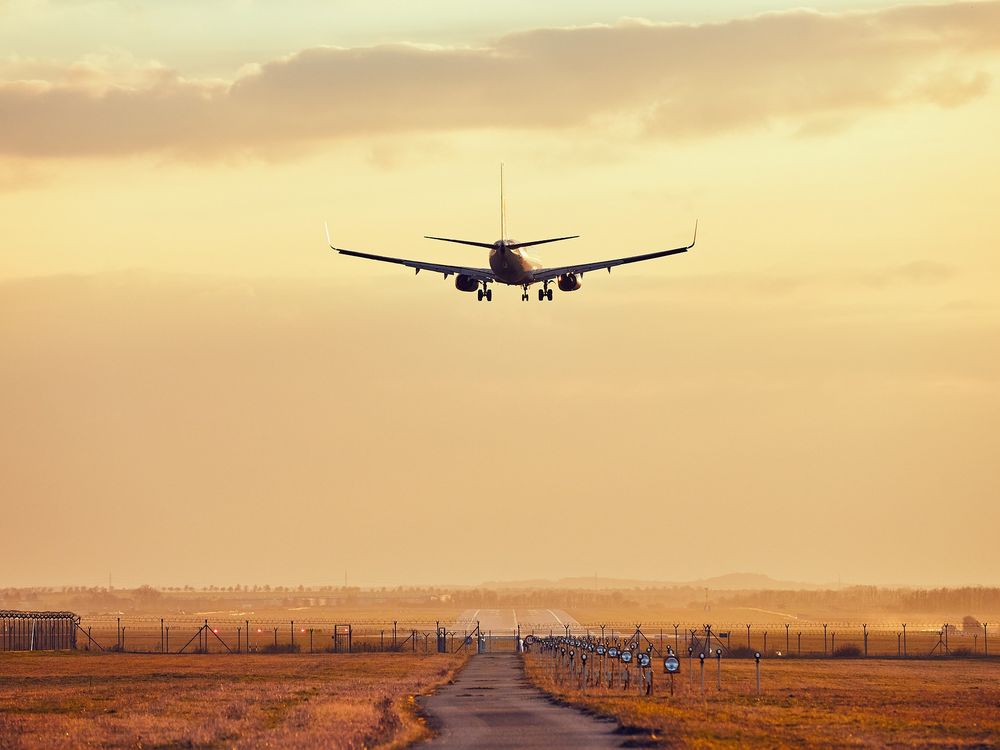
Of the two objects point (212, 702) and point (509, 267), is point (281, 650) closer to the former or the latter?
point (509, 267)

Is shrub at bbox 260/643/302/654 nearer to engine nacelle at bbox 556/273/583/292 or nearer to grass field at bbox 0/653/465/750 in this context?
grass field at bbox 0/653/465/750

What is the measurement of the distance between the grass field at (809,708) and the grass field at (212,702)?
25.6ft

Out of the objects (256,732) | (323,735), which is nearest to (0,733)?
(256,732)

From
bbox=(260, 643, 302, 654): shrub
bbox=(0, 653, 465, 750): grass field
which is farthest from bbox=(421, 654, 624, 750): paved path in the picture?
bbox=(260, 643, 302, 654): shrub

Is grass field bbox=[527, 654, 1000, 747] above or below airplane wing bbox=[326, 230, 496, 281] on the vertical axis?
below

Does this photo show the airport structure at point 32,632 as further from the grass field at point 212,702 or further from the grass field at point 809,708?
the grass field at point 809,708

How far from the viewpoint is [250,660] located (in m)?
125

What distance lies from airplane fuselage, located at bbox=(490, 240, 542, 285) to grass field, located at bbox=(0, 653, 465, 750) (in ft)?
66.6

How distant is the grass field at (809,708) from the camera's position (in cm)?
4856

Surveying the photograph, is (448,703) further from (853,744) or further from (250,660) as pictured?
(250,660)

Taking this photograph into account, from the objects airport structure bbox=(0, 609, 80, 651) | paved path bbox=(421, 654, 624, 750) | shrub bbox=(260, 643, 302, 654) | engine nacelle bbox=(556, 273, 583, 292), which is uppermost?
engine nacelle bbox=(556, 273, 583, 292)

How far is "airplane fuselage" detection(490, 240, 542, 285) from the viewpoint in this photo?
7762 cm

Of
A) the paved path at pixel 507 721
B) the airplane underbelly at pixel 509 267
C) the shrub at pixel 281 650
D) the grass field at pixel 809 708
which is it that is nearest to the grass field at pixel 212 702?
the paved path at pixel 507 721

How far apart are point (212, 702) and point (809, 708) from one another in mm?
24790
